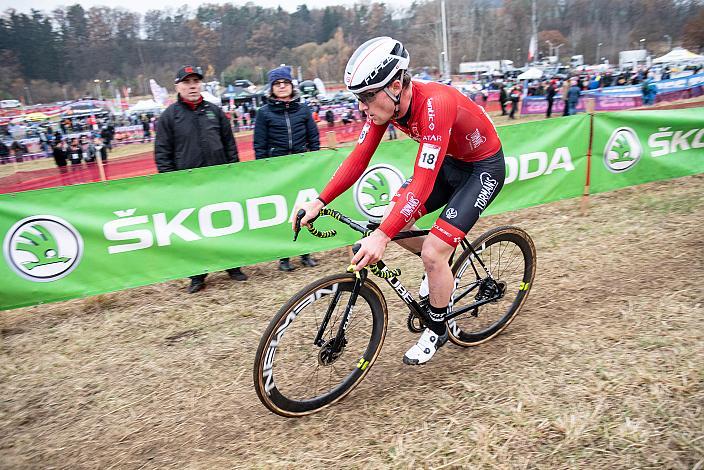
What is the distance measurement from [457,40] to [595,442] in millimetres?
124050

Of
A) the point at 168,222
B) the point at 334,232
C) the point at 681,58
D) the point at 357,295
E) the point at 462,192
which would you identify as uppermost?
the point at 681,58

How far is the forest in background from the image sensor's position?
96.7 m

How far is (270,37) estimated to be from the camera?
392ft

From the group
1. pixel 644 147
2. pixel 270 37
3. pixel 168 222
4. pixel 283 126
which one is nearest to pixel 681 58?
pixel 644 147

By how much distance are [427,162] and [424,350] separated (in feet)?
4.84

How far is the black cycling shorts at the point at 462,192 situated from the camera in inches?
132

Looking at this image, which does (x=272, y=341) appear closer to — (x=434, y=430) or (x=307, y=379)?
(x=307, y=379)

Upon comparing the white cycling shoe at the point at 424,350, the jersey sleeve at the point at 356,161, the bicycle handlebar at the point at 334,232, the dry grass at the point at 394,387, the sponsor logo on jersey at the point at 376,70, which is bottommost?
the dry grass at the point at 394,387

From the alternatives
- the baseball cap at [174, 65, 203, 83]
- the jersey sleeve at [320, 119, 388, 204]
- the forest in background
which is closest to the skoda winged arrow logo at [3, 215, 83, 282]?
the baseball cap at [174, 65, 203, 83]

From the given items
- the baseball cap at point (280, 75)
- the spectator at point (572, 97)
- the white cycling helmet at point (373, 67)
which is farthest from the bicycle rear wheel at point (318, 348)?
the spectator at point (572, 97)

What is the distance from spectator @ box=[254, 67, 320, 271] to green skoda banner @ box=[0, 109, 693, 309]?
16.1 inches

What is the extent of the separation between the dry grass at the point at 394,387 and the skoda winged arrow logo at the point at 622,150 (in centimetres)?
235

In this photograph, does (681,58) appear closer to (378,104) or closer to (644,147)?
(644,147)

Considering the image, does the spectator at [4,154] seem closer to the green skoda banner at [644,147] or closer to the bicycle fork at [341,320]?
the green skoda banner at [644,147]
